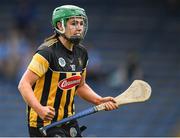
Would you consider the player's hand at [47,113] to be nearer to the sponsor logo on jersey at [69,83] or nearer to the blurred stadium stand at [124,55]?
the sponsor logo on jersey at [69,83]

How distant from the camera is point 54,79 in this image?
260 inches

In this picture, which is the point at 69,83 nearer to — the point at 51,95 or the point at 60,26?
the point at 51,95

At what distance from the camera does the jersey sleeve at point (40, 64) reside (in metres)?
6.50

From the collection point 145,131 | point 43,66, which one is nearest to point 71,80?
point 43,66

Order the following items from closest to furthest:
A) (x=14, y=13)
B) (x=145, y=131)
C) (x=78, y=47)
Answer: (x=78, y=47), (x=145, y=131), (x=14, y=13)

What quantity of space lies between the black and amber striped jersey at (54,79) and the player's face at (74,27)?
6.1 inches

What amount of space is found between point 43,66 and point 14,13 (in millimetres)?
8436

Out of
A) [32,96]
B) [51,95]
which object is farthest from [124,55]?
[32,96]

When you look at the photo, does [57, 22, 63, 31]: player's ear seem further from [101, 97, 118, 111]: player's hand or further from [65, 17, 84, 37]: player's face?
[101, 97, 118, 111]: player's hand

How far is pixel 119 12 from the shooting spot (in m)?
15.2

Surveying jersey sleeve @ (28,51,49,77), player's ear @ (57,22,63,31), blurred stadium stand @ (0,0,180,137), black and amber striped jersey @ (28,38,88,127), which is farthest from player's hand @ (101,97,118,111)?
blurred stadium stand @ (0,0,180,137)

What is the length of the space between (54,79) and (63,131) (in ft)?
1.49

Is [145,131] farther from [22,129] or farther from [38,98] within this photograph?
[38,98]

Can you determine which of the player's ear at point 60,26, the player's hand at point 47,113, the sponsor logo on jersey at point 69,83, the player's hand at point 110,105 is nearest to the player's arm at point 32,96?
the player's hand at point 47,113
